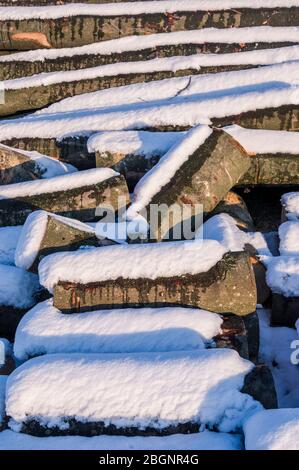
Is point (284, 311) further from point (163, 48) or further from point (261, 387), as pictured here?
point (163, 48)

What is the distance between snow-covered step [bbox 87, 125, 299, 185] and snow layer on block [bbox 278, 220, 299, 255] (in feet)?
3.03

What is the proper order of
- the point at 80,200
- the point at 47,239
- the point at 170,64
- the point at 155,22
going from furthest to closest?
the point at 155,22 < the point at 170,64 < the point at 80,200 < the point at 47,239

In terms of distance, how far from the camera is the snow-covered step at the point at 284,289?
4.54m

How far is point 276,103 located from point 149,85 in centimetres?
155

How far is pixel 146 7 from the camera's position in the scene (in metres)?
7.79

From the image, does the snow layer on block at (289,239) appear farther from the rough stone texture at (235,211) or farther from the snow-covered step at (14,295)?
the snow-covered step at (14,295)

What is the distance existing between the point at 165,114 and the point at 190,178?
125cm

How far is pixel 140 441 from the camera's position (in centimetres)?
332

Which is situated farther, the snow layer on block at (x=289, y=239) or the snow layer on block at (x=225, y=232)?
the snow layer on block at (x=289, y=239)

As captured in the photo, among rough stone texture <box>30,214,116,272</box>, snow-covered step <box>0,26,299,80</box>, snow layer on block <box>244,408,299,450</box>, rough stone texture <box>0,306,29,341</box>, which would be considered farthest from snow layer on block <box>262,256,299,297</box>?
snow-covered step <box>0,26,299,80</box>

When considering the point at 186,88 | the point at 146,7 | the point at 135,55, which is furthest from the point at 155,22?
the point at 186,88

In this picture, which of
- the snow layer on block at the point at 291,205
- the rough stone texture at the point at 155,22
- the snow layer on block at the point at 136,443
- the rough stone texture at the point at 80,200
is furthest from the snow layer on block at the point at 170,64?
the snow layer on block at the point at 136,443

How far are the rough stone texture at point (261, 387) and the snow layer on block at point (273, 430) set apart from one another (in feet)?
0.80
